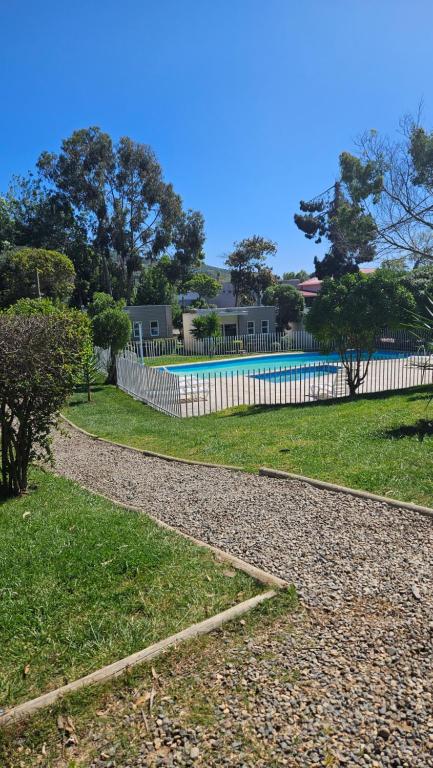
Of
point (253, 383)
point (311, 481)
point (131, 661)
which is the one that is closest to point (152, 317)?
Result: point (253, 383)

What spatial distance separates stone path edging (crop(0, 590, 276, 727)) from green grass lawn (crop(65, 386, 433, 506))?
2.58 m

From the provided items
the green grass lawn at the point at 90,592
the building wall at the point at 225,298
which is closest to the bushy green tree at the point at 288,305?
the building wall at the point at 225,298

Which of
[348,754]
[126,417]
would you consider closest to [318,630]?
[348,754]

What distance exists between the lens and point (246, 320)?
3472cm

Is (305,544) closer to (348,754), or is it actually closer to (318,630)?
(318,630)

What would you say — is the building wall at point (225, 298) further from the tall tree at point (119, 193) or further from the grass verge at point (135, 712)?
the grass verge at point (135, 712)

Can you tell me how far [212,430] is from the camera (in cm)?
1039

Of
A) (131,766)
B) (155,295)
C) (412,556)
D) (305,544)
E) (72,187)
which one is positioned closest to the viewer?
(131,766)

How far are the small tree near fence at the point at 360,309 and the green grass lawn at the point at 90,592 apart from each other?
411 inches

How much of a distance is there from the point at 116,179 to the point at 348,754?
4874 centimetres

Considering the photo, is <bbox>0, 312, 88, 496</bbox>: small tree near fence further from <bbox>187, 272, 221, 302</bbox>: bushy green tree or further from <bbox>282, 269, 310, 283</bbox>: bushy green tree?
<bbox>282, 269, 310, 283</bbox>: bushy green tree

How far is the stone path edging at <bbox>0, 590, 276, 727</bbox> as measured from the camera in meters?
2.44

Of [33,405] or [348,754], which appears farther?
[33,405]

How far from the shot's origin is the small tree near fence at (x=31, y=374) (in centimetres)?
538
